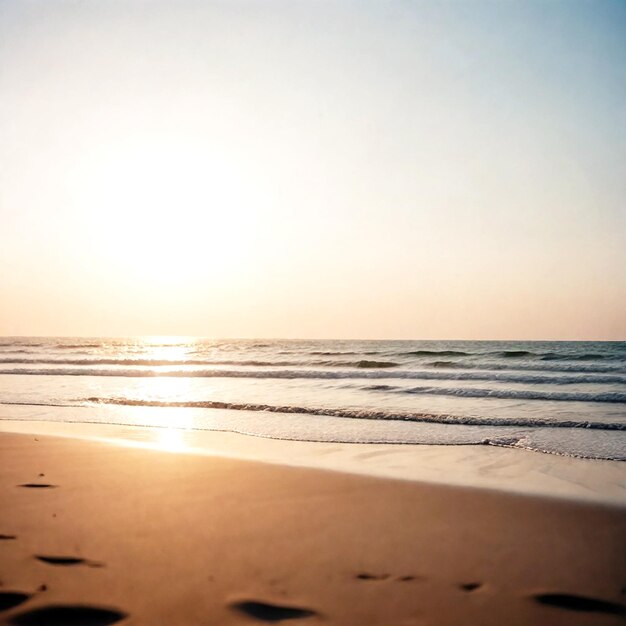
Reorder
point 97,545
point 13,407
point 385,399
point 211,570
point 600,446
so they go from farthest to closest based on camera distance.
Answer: point 385,399
point 13,407
point 600,446
point 97,545
point 211,570

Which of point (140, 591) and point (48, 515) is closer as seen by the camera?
point (140, 591)

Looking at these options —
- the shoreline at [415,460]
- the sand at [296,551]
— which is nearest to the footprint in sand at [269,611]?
the sand at [296,551]

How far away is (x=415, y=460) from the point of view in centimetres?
650

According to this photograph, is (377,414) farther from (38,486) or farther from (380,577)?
(380,577)

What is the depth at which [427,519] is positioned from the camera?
166 inches

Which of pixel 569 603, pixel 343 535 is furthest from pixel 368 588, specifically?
pixel 569 603

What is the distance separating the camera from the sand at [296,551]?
273 centimetres

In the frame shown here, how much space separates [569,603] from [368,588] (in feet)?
3.61

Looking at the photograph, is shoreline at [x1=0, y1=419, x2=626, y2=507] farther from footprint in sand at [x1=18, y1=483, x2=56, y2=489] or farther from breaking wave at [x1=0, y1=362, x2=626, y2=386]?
breaking wave at [x1=0, y1=362, x2=626, y2=386]

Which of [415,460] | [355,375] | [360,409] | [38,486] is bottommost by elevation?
[355,375]

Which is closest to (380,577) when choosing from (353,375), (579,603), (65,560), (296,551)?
(296,551)

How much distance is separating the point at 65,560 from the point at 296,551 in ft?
4.81

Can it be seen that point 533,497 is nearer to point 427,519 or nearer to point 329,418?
point 427,519

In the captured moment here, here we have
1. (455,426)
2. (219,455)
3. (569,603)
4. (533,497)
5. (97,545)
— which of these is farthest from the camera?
(455,426)
